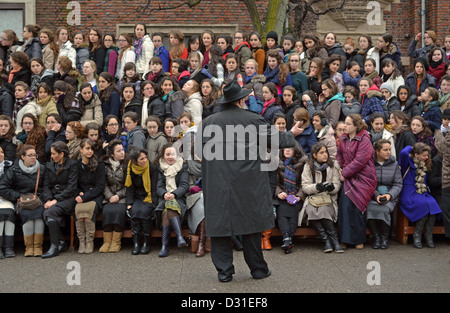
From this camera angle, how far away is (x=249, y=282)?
20.0ft

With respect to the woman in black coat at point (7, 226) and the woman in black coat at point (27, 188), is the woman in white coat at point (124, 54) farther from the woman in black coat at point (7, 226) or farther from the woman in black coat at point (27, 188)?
the woman in black coat at point (7, 226)

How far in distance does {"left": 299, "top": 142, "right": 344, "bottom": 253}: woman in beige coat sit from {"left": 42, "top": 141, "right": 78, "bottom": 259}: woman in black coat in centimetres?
299

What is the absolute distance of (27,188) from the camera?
781 cm

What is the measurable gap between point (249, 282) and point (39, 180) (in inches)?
132

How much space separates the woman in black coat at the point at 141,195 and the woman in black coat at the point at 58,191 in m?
0.73

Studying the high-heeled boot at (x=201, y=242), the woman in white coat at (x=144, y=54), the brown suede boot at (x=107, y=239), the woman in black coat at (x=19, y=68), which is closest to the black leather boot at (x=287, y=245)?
the high-heeled boot at (x=201, y=242)

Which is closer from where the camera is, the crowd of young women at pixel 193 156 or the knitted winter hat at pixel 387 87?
the crowd of young women at pixel 193 156

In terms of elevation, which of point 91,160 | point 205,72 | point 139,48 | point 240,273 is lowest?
point 240,273

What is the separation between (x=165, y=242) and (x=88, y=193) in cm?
121

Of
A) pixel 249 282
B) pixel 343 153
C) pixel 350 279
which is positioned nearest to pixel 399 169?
pixel 343 153

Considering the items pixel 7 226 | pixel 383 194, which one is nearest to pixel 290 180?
pixel 383 194

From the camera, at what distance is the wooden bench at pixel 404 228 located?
7902 millimetres

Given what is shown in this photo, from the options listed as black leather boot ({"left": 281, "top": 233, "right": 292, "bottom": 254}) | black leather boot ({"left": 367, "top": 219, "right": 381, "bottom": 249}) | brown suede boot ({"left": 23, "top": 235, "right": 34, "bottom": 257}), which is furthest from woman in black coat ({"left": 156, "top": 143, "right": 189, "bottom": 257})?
black leather boot ({"left": 367, "top": 219, "right": 381, "bottom": 249})

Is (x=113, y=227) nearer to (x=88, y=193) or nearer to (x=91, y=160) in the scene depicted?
(x=88, y=193)
